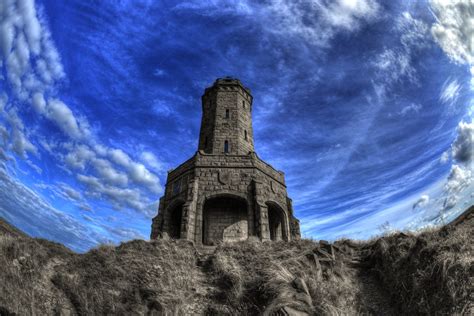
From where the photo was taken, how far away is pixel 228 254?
11.8m

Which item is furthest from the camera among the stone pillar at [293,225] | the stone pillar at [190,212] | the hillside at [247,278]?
the stone pillar at [293,225]

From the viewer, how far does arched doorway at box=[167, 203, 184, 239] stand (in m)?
20.5

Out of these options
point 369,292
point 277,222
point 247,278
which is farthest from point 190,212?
point 369,292

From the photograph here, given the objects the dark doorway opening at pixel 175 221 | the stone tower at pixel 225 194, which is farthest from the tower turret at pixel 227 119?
the dark doorway opening at pixel 175 221

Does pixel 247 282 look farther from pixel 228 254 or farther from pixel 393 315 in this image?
pixel 393 315

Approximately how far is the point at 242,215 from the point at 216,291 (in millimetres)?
9882

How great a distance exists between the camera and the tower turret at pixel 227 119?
72.7ft

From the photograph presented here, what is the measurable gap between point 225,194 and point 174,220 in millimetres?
4808

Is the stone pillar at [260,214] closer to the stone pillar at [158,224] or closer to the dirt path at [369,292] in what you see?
the stone pillar at [158,224]

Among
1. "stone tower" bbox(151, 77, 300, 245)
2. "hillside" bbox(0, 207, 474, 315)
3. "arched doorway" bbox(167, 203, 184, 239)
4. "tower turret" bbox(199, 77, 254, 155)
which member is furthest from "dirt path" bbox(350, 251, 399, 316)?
"arched doorway" bbox(167, 203, 184, 239)

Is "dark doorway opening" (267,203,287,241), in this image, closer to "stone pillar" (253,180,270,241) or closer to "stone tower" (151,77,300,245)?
"stone tower" (151,77,300,245)

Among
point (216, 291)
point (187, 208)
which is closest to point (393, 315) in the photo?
point (216, 291)

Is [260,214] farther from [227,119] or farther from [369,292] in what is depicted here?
[369,292]

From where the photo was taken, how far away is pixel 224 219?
1970cm
